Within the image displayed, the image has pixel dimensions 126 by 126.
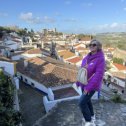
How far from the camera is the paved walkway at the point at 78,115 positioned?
620 cm

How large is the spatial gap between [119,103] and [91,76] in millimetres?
2915

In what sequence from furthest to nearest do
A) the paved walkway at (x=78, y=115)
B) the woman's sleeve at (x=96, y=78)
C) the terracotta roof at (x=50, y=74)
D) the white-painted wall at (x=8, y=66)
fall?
the terracotta roof at (x=50, y=74)
the white-painted wall at (x=8, y=66)
the paved walkway at (x=78, y=115)
the woman's sleeve at (x=96, y=78)

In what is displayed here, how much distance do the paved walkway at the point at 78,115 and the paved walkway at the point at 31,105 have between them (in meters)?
4.63

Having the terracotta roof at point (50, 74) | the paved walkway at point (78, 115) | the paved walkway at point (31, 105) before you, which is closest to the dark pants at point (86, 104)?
the paved walkway at point (78, 115)

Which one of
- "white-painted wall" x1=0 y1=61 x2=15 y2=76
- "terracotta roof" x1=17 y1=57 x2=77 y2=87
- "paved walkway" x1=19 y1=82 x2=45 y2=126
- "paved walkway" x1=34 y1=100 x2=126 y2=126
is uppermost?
"paved walkway" x1=34 y1=100 x2=126 y2=126

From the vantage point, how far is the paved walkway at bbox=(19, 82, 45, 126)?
12720 mm

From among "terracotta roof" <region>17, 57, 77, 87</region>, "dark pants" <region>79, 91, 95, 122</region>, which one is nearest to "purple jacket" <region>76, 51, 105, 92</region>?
"dark pants" <region>79, 91, 95, 122</region>

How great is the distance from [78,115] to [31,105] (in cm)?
885

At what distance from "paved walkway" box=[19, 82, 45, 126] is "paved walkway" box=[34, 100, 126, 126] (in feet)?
15.2

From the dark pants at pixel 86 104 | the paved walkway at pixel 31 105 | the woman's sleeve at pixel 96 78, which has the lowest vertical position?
the paved walkway at pixel 31 105

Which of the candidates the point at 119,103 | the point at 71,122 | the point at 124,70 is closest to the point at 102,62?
the point at 71,122

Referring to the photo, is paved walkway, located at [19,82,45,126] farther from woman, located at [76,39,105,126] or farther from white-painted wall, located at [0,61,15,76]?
woman, located at [76,39,105,126]

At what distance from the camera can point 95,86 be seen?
5.18m

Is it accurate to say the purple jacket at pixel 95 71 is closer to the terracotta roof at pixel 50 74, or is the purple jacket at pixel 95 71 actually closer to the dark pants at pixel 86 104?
the dark pants at pixel 86 104
